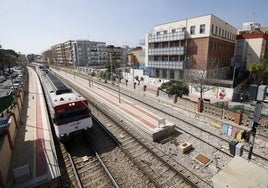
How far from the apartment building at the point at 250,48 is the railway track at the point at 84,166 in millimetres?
46996

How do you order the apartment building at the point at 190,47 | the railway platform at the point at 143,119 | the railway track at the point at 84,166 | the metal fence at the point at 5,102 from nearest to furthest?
the railway track at the point at 84,166
the railway platform at the point at 143,119
the metal fence at the point at 5,102
the apartment building at the point at 190,47

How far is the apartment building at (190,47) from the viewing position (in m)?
30.4

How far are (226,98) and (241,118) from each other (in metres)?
12.7

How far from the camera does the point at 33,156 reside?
9.88 m

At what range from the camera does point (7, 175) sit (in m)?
8.33

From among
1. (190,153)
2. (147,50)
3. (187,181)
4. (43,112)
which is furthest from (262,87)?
(147,50)

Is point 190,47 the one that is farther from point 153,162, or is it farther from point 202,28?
point 153,162

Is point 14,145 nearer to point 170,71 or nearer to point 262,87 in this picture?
point 262,87

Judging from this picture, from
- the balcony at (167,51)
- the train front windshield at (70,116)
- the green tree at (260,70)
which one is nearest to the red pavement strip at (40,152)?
the train front windshield at (70,116)

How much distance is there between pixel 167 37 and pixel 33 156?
32824 mm

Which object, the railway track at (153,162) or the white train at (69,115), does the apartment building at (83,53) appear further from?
the white train at (69,115)

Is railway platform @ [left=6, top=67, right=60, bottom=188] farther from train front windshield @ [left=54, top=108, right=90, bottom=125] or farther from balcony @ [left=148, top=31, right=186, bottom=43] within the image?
balcony @ [left=148, top=31, right=186, bottom=43]

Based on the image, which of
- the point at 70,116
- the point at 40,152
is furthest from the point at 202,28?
the point at 40,152

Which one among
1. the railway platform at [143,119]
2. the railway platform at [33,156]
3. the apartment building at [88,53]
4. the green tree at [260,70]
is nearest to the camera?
the railway platform at [33,156]
